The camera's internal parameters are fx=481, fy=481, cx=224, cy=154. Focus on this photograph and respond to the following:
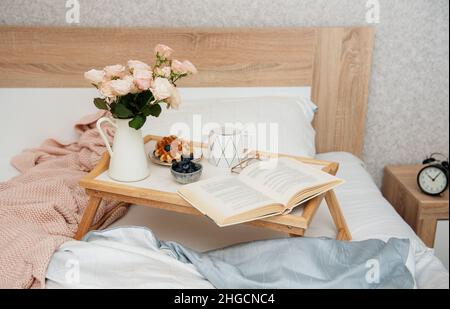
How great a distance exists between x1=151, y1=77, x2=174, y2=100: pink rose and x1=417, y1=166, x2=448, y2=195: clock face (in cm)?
117

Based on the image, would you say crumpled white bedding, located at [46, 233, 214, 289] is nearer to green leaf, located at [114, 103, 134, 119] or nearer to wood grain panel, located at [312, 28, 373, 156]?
green leaf, located at [114, 103, 134, 119]

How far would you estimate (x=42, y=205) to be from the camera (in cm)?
132

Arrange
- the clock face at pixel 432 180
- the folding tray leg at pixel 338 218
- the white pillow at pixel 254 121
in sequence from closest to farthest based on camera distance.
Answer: the folding tray leg at pixel 338 218, the white pillow at pixel 254 121, the clock face at pixel 432 180

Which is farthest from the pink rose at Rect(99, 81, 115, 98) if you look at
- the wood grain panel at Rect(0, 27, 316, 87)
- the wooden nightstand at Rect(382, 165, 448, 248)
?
the wooden nightstand at Rect(382, 165, 448, 248)

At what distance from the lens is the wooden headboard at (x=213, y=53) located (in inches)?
74.7

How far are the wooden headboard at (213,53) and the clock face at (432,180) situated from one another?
16.3 inches

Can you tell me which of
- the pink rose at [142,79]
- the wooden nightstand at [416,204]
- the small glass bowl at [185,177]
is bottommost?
the wooden nightstand at [416,204]

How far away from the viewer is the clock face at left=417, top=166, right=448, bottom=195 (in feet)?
6.01

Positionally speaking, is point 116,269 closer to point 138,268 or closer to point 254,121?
point 138,268

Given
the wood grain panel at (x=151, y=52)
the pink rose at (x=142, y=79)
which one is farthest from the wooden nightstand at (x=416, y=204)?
Answer: the pink rose at (x=142, y=79)

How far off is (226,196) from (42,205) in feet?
1.73

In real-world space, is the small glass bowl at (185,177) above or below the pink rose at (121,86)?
below

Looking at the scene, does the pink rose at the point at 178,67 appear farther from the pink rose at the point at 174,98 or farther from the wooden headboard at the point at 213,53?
the wooden headboard at the point at 213,53

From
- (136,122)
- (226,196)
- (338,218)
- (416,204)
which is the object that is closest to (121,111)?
(136,122)
